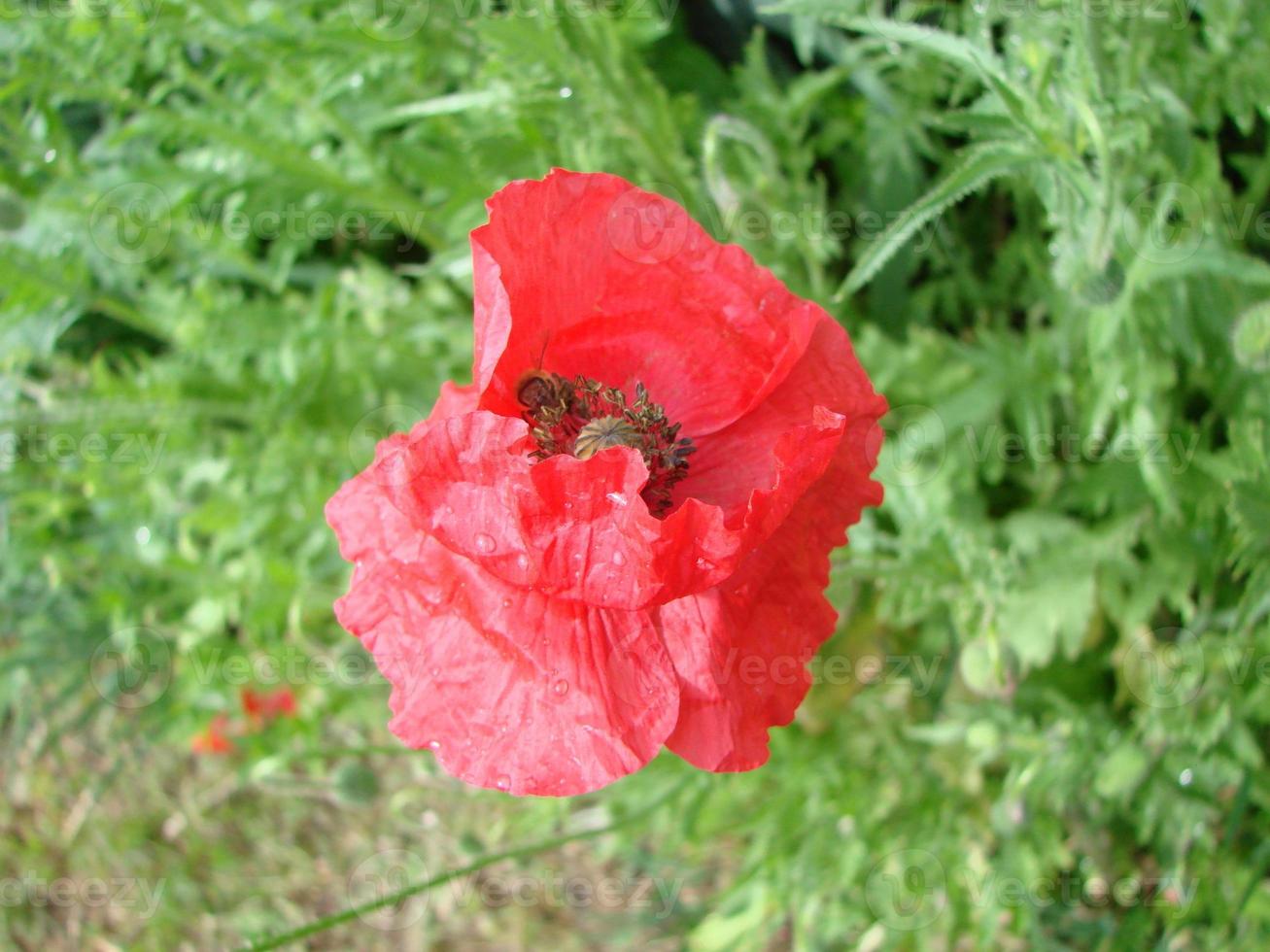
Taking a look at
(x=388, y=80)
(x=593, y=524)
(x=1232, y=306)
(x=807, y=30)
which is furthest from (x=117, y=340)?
(x=1232, y=306)

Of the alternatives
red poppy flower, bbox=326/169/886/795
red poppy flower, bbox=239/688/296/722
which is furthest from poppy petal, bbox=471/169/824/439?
red poppy flower, bbox=239/688/296/722

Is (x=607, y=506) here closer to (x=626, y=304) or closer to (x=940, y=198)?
(x=626, y=304)

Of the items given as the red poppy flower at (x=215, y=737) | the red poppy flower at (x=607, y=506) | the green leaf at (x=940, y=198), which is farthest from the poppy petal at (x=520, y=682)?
the red poppy flower at (x=215, y=737)

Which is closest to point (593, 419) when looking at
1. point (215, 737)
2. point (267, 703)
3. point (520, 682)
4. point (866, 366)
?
point (520, 682)

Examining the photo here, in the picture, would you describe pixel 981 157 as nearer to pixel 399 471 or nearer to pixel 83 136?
pixel 399 471

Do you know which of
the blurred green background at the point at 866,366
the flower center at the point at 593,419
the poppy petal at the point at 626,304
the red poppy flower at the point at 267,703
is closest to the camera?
the poppy petal at the point at 626,304

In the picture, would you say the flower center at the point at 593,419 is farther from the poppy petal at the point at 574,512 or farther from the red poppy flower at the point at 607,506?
the poppy petal at the point at 574,512
